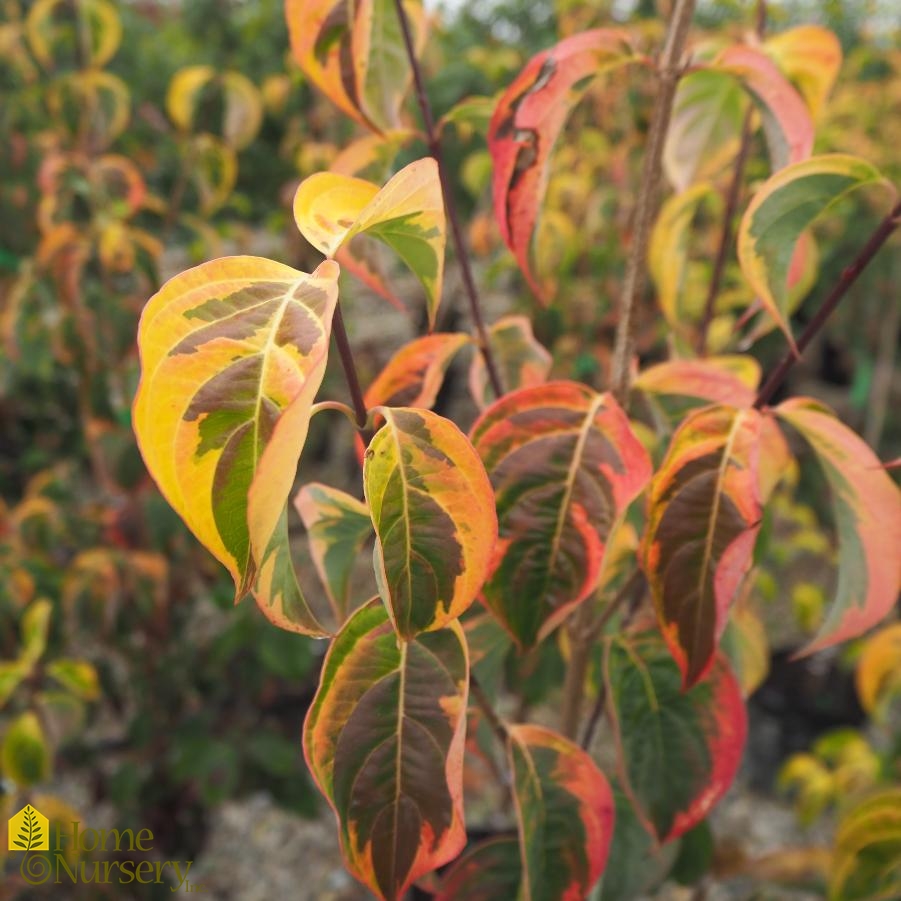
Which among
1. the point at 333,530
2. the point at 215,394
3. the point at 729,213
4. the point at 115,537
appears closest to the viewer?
the point at 215,394

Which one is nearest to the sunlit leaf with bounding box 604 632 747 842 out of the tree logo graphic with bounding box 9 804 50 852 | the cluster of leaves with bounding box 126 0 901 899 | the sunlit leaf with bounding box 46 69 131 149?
the cluster of leaves with bounding box 126 0 901 899

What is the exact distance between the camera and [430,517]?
38 cm

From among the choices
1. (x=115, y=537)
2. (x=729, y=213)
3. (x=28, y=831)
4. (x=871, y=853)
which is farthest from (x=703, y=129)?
(x=115, y=537)

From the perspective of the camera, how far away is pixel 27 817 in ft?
2.56

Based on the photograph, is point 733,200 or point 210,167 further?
point 210,167

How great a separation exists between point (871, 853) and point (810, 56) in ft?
2.24

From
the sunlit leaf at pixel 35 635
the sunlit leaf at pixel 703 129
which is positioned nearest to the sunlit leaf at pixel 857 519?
the sunlit leaf at pixel 703 129

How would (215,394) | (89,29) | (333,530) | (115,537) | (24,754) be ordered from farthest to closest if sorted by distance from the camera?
(115,537), (89,29), (24,754), (333,530), (215,394)

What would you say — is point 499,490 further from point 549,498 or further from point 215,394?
point 215,394

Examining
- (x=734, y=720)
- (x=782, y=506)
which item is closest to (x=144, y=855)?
(x=734, y=720)

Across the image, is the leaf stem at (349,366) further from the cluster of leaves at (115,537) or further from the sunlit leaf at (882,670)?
the sunlit leaf at (882,670)

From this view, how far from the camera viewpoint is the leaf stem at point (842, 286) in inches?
18.7

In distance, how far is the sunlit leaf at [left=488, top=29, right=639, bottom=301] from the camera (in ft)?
1.65

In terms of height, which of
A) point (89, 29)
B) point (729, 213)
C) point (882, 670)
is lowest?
point (882, 670)
